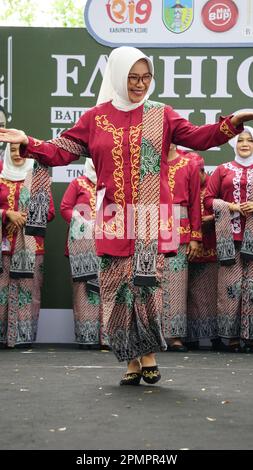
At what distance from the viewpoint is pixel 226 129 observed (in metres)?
5.52

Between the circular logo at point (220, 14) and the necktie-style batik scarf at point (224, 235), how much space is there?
160 cm

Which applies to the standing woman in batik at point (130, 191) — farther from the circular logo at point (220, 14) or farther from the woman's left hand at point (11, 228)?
the circular logo at point (220, 14)

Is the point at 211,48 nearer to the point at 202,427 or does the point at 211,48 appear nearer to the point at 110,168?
the point at 110,168

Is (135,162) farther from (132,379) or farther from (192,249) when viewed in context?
(192,249)

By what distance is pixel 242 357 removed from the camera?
8023 millimetres

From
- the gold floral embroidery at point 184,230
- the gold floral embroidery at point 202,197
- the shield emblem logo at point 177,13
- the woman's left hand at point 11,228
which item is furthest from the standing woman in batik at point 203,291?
the woman's left hand at point 11,228

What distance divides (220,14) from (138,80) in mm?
3466

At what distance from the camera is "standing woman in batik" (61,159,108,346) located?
882 cm

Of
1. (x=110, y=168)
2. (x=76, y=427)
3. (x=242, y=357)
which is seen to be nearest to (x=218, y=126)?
(x=110, y=168)

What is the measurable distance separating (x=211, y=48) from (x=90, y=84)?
1074 mm

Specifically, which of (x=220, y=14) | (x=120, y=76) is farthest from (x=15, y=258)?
(x=120, y=76)

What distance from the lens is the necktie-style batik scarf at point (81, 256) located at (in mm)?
8812

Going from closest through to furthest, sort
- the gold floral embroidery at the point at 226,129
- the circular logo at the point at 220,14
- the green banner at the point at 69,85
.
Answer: the gold floral embroidery at the point at 226,129 < the circular logo at the point at 220,14 < the green banner at the point at 69,85

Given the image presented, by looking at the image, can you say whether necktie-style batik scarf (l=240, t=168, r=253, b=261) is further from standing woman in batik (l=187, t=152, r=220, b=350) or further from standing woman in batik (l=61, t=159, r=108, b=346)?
standing woman in batik (l=61, t=159, r=108, b=346)
